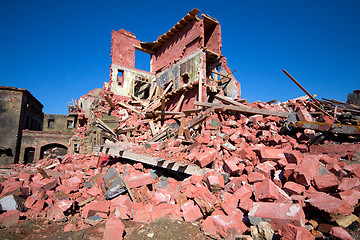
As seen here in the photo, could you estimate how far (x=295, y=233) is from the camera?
2219mm

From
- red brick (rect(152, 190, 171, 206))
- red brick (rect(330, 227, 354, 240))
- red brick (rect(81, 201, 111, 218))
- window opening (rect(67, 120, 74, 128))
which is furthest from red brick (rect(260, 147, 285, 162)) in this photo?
window opening (rect(67, 120, 74, 128))

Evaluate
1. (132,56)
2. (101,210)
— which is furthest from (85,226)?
(132,56)

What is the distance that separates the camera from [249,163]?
4.34 meters

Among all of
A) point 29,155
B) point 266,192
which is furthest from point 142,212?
point 29,155

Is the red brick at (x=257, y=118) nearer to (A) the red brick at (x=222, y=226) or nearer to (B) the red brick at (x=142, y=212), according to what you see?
(A) the red brick at (x=222, y=226)

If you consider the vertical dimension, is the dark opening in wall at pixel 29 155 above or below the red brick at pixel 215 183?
below

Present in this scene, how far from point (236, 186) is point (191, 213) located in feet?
3.78

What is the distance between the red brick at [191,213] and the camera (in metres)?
3.42

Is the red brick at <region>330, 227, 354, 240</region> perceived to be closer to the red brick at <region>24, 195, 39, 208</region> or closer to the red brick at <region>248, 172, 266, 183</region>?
the red brick at <region>248, 172, 266, 183</region>

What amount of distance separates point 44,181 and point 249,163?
594 cm

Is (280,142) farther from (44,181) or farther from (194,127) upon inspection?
(44,181)

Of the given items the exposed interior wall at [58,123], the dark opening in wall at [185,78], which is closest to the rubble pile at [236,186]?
the dark opening in wall at [185,78]

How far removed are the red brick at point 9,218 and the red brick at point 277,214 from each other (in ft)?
16.2

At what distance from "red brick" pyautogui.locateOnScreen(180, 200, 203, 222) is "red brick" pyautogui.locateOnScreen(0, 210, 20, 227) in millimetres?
3696
